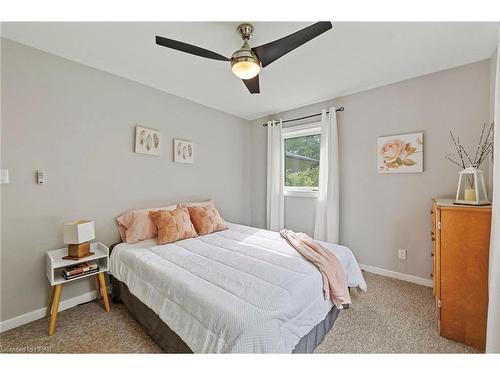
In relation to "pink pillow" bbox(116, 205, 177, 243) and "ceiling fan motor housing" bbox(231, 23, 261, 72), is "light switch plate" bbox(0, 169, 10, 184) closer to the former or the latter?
"pink pillow" bbox(116, 205, 177, 243)

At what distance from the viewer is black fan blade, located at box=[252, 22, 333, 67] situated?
1315 mm

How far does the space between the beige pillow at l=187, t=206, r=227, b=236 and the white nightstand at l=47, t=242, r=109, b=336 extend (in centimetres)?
96

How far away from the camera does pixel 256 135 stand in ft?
13.5

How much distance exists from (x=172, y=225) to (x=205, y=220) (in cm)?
44

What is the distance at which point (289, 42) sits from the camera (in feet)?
4.86

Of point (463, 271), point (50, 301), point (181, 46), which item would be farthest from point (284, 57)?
point (50, 301)

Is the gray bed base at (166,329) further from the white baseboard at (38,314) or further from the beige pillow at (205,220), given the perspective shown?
the beige pillow at (205,220)

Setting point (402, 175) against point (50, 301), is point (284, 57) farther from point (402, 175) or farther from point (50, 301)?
point (50, 301)

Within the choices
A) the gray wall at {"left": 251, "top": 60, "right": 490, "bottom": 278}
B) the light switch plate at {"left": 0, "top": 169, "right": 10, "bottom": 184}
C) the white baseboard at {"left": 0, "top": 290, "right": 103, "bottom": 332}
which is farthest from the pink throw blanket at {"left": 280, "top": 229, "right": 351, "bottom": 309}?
the light switch plate at {"left": 0, "top": 169, "right": 10, "bottom": 184}

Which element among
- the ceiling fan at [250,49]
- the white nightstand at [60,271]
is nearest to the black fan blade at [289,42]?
the ceiling fan at [250,49]

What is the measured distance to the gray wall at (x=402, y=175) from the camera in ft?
7.34

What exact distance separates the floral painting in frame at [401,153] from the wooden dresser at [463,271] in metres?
1.02
